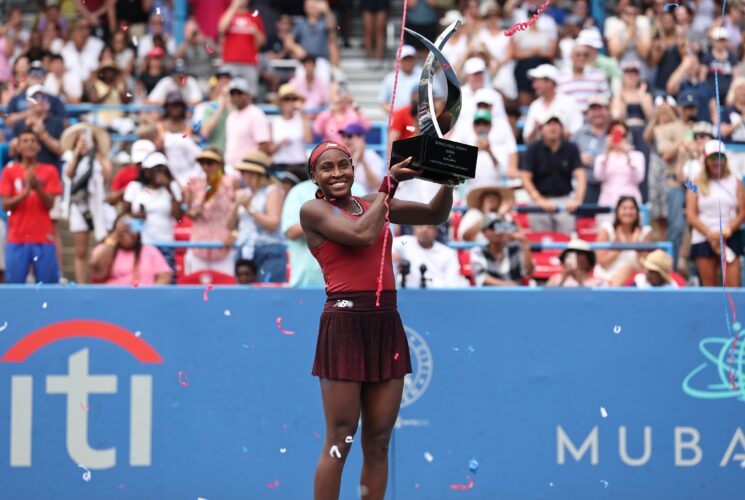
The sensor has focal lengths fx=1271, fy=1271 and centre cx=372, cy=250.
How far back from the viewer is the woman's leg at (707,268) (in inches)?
415

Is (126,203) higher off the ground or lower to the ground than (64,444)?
higher

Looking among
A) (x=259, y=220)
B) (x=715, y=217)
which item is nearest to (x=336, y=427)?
(x=259, y=220)

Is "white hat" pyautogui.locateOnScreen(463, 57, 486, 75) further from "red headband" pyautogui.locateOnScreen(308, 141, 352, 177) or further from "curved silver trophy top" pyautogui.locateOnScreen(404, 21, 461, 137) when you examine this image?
"red headband" pyautogui.locateOnScreen(308, 141, 352, 177)

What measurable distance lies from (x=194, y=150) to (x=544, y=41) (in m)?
Answer: 4.66

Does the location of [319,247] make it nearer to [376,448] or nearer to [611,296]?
[376,448]

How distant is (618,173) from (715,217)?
3.95ft

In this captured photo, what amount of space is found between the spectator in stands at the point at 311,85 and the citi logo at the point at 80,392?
6.69 m

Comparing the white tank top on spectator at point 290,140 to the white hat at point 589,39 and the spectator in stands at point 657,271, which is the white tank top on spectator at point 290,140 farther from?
the spectator in stands at point 657,271

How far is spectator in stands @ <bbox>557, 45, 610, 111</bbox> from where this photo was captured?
1309cm

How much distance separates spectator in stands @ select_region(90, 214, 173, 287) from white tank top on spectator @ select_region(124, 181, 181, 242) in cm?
90

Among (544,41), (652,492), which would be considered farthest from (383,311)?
(544,41)

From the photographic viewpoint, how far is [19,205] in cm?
1057

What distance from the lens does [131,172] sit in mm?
11539

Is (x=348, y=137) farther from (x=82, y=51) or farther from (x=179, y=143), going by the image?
(x=82, y=51)
